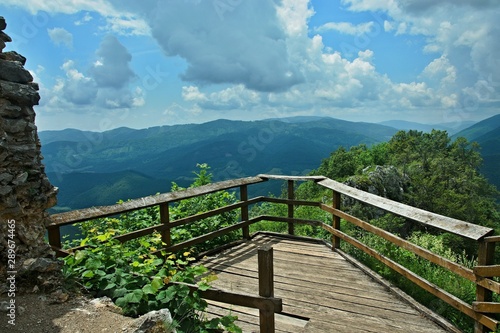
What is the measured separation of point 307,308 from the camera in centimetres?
388

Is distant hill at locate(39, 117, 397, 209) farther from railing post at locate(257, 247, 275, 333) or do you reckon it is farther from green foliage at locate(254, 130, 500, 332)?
railing post at locate(257, 247, 275, 333)

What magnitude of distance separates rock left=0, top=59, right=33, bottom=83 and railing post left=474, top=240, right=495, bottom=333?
14.0 feet

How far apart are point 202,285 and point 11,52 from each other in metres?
2.64

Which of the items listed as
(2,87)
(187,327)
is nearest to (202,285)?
(187,327)

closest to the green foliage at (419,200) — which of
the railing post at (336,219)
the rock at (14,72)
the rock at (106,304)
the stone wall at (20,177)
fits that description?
Answer: the railing post at (336,219)

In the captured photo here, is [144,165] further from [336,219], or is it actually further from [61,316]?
[61,316]

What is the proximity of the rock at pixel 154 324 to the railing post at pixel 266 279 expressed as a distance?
74cm

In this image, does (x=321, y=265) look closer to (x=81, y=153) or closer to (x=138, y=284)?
(x=138, y=284)

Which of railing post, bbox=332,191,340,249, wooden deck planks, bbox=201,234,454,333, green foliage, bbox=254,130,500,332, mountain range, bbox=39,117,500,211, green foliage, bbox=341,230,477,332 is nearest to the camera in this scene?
wooden deck planks, bbox=201,234,454,333

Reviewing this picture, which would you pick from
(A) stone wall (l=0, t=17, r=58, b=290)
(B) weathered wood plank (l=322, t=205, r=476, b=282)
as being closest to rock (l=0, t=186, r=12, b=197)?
(A) stone wall (l=0, t=17, r=58, b=290)

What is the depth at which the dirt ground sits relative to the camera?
95.4 inches

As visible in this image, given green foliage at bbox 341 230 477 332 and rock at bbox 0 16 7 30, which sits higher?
rock at bbox 0 16 7 30

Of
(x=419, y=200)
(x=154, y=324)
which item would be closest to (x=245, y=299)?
(x=154, y=324)

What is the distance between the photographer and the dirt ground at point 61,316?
2.42m
